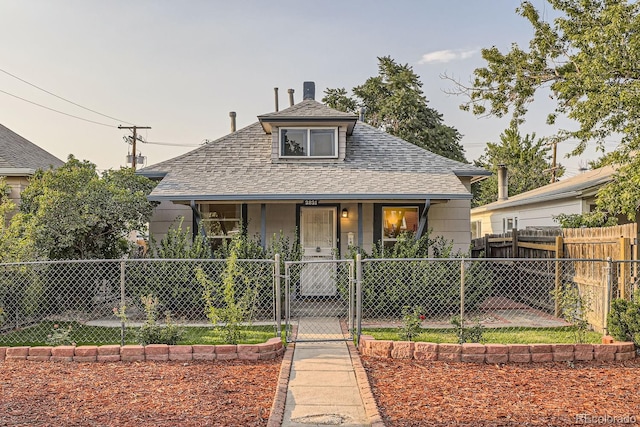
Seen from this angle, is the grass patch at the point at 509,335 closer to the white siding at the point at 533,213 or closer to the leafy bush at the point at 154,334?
the leafy bush at the point at 154,334

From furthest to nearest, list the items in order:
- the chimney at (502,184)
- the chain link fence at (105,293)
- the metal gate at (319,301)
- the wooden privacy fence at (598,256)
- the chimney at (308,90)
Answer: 1. the chimney at (502,184)
2. the chimney at (308,90)
3. the chain link fence at (105,293)
4. the wooden privacy fence at (598,256)
5. the metal gate at (319,301)

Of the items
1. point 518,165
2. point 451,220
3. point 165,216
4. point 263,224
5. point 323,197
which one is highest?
point 518,165

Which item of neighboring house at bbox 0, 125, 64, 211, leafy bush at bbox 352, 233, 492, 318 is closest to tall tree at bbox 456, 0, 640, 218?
leafy bush at bbox 352, 233, 492, 318

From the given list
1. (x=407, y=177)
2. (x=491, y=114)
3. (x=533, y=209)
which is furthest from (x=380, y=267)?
(x=533, y=209)

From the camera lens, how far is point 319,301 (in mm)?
10672

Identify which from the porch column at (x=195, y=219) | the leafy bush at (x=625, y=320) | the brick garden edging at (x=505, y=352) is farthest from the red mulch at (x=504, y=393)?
the porch column at (x=195, y=219)

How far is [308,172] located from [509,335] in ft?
18.7

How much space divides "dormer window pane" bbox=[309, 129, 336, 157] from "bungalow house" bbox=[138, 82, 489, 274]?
25 mm

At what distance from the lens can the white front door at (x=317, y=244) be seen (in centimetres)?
1096

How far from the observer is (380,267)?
29.7 ft

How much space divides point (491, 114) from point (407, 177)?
6.01 meters

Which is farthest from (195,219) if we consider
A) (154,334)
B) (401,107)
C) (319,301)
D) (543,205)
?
(401,107)

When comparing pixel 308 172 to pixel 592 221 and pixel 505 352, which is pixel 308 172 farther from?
pixel 592 221

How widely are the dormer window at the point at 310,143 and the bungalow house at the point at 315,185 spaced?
2 centimetres
